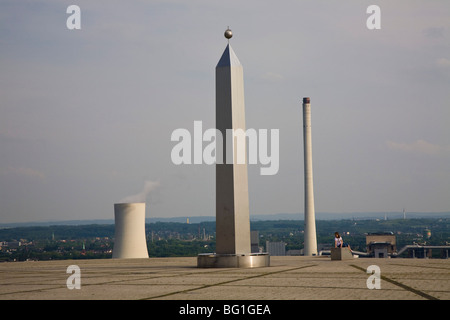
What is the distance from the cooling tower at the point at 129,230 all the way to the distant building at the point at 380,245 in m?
50.6

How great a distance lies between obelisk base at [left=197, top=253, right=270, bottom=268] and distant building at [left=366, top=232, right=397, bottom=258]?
62090 mm

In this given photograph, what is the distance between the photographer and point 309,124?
75.7m

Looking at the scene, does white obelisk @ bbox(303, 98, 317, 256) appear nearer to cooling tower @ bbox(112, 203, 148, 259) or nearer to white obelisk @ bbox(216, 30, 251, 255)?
cooling tower @ bbox(112, 203, 148, 259)

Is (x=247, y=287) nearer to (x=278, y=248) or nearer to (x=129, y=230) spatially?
(x=129, y=230)

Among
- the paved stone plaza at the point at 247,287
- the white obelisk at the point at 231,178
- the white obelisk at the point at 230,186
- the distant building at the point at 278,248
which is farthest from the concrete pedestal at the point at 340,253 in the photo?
the distant building at the point at 278,248

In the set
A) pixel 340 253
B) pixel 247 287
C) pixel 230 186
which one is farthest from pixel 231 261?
pixel 247 287

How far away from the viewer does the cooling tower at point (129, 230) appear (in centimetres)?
3938

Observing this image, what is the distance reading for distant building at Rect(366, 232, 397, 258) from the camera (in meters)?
85.8
